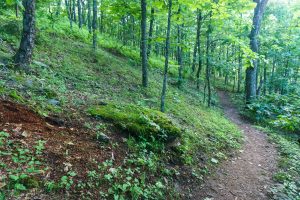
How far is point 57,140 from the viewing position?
4613 mm

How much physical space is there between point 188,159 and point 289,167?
3.81 metres

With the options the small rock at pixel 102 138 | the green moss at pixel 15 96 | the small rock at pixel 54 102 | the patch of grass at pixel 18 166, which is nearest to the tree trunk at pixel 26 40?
the small rock at pixel 54 102

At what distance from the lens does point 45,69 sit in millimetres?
8492

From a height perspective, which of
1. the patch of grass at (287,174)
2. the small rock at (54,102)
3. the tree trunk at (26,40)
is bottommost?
the patch of grass at (287,174)

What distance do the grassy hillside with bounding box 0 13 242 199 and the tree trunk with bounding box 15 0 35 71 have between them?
0.32 meters

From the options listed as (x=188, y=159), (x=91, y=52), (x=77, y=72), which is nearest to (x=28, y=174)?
(x=188, y=159)

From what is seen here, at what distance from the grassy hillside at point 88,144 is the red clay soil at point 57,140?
0.06 ft

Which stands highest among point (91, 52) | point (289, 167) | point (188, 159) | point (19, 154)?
point (91, 52)

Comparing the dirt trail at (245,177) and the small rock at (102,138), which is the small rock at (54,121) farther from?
the dirt trail at (245,177)

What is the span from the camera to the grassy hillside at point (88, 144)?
3.79 metres

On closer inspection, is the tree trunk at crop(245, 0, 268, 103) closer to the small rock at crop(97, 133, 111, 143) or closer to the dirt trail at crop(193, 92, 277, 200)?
the dirt trail at crop(193, 92, 277, 200)

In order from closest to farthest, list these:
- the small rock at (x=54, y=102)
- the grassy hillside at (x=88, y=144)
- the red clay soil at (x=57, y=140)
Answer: the grassy hillside at (x=88, y=144)
the red clay soil at (x=57, y=140)
the small rock at (x=54, y=102)

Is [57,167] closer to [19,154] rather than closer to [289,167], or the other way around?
[19,154]

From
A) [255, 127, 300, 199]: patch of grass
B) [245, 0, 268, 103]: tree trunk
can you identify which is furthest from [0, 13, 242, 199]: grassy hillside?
[245, 0, 268, 103]: tree trunk
